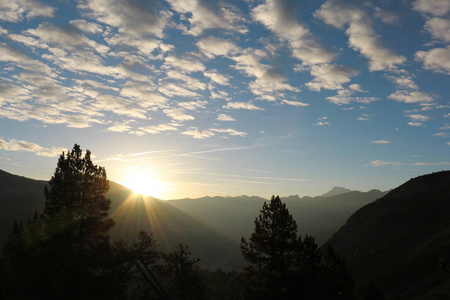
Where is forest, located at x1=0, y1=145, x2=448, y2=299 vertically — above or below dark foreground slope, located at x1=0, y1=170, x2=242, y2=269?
above

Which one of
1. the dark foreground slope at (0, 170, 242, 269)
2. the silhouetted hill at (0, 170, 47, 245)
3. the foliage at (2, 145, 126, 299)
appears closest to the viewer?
the foliage at (2, 145, 126, 299)

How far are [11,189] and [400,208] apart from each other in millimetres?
130680

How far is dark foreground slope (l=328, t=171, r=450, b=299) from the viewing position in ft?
110

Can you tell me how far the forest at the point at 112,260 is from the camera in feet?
52.0

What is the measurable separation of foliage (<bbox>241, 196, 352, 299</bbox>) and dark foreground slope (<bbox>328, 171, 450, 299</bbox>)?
231 inches

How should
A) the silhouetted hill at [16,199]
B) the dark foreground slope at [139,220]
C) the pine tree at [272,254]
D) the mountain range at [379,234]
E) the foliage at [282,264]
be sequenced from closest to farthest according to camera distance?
1. the foliage at [282,264]
2. the pine tree at [272,254]
3. the mountain range at [379,234]
4. the silhouetted hill at [16,199]
5. the dark foreground slope at [139,220]

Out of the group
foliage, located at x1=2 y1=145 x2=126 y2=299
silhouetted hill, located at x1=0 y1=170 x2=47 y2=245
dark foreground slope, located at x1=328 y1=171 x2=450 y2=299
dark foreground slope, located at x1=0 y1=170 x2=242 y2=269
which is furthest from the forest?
dark foreground slope, located at x1=0 y1=170 x2=242 y2=269

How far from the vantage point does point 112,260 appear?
22.5 metres

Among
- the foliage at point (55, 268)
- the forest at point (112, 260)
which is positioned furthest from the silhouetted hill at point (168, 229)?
the foliage at point (55, 268)

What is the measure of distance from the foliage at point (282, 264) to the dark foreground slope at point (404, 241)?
5.87 m

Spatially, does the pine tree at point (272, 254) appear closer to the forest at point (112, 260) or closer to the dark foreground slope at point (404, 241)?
the forest at point (112, 260)

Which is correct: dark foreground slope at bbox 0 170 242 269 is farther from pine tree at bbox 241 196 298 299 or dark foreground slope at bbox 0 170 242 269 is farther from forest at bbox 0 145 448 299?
pine tree at bbox 241 196 298 299

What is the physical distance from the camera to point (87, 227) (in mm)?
28547

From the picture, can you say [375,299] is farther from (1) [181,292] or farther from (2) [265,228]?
(1) [181,292]
